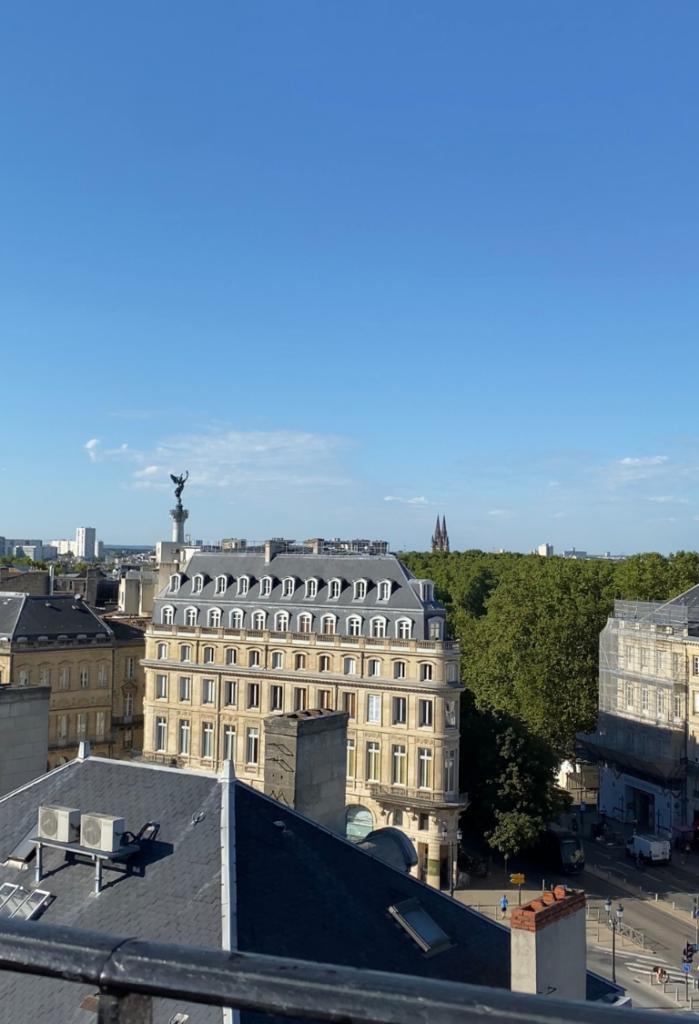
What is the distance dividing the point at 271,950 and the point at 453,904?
4602 mm

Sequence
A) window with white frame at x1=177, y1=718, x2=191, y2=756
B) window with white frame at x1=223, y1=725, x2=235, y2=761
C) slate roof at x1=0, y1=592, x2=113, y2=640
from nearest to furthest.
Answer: window with white frame at x1=223, y1=725, x2=235, y2=761
window with white frame at x1=177, y1=718, x2=191, y2=756
slate roof at x1=0, y1=592, x2=113, y2=640

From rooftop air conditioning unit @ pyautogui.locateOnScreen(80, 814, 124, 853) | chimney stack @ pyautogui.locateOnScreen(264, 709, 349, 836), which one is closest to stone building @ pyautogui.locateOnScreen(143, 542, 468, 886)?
chimney stack @ pyautogui.locateOnScreen(264, 709, 349, 836)

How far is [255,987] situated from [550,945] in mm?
13099

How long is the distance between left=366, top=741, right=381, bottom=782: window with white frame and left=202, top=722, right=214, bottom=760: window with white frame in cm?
→ 947

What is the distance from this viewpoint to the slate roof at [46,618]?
57.7 metres

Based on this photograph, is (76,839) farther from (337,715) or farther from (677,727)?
(677,727)

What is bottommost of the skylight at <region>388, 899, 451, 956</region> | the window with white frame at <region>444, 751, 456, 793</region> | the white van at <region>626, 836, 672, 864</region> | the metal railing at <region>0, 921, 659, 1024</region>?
the white van at <region>626, 836, 672, 864</region>

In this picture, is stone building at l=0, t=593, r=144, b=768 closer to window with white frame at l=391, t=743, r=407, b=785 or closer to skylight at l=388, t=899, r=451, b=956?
window with white frame at l=391, t=743, r=407, b=785

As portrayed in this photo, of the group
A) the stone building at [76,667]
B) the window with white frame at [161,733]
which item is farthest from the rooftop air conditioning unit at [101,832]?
the stone building at [76,667]

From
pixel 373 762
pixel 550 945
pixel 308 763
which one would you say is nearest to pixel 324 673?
pixel 373 762

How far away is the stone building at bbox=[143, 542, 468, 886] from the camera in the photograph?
1902 inches

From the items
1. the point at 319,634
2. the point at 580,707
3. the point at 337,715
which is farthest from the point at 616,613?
the point at 337,715

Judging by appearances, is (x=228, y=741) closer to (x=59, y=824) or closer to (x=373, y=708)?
(x=373, y=708)

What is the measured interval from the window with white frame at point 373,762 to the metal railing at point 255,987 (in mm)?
48816
